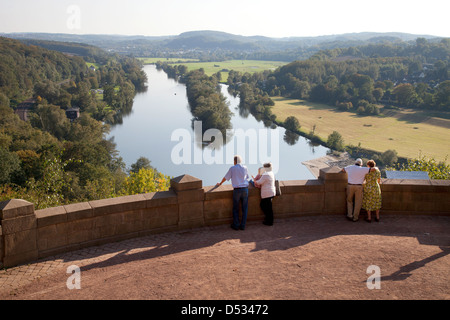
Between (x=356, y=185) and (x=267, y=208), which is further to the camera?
(x=356, y=185)

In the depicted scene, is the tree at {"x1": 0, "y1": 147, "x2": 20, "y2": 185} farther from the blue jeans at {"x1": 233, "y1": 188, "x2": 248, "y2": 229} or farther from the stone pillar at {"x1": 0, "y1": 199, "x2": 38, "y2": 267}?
the blue jeans at {"x1": 233, "y1": 188, "x2": 248, "y2": 229}

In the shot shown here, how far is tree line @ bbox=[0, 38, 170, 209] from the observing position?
2306 centimetres

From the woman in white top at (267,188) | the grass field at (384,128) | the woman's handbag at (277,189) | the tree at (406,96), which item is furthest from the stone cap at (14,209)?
the tree at (406,96)

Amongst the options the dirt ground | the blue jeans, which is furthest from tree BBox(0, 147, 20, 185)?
the blue jeans

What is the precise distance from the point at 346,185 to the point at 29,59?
14021cm

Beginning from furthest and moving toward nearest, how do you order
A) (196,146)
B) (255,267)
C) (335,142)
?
(335,142), (196,146), (255,267)

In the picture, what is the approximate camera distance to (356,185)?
10125mm

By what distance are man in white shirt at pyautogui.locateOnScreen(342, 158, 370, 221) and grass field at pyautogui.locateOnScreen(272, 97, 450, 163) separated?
67038 millimetres

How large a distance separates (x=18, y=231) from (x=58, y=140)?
191ft

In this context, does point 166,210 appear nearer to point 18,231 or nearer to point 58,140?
point 18,231

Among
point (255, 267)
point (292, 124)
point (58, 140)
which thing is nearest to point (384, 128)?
point (292, 124)

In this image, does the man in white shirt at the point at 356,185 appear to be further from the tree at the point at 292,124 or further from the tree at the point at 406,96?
the tree at the point at 406,96
